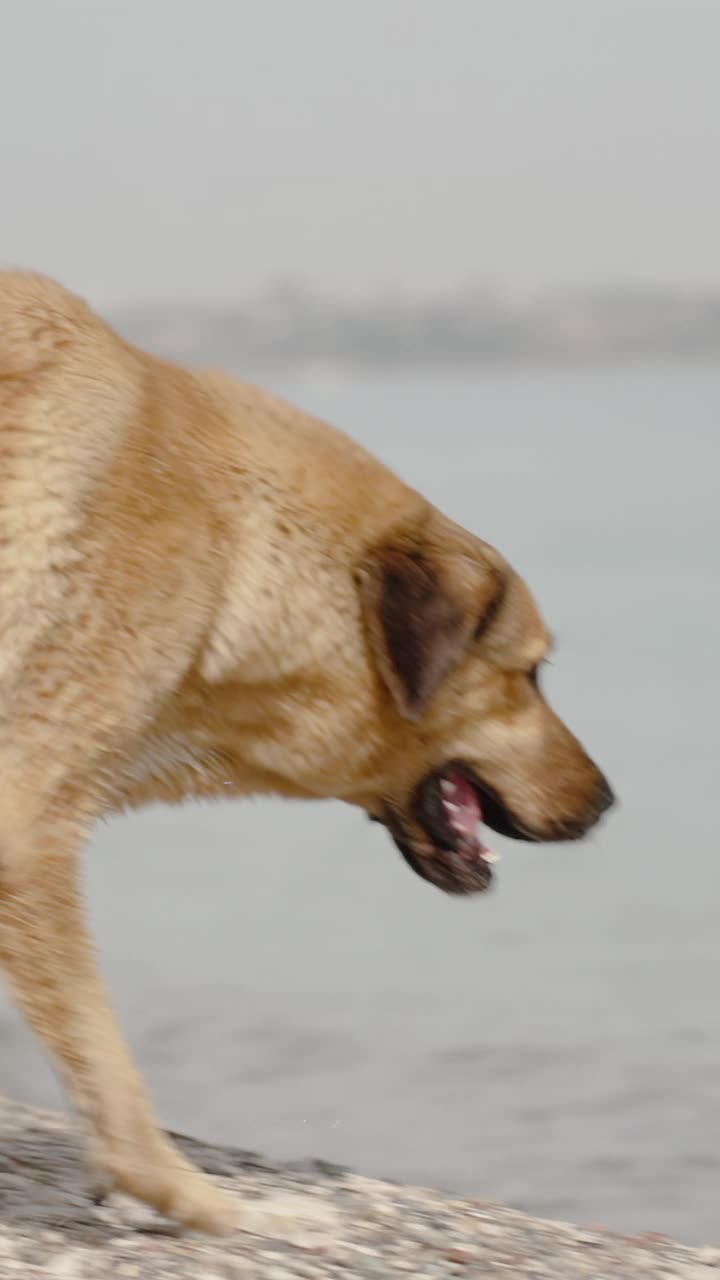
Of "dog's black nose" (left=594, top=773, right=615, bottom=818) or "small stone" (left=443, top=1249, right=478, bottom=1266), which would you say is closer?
"small stone" (left=443, top=1249, right=478, bottom=1266)

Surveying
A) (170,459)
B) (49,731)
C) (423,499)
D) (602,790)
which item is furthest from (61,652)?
(602,790)

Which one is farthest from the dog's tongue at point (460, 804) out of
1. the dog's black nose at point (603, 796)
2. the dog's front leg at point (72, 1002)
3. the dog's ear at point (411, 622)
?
the dog's front leg at point (72, 1002)

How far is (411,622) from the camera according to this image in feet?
18.6

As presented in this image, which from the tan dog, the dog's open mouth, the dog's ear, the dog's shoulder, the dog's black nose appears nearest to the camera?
the tan dog

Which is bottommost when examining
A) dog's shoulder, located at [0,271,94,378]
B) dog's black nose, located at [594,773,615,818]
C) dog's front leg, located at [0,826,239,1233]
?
dog's front leg, located at [0,826,239,1233]

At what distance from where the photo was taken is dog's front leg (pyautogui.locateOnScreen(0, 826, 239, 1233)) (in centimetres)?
514

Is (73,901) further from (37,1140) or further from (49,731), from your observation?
(37,1140)

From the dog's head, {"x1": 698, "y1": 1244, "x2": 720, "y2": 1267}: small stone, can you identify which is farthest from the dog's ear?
{"x1": 698, "y1": 1244, "x2": 720, "y2": 1267}: small stone

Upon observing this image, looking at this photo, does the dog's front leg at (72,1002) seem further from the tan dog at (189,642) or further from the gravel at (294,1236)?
the gravel at (294,1236)

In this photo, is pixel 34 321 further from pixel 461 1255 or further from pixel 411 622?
pixel 461 1255

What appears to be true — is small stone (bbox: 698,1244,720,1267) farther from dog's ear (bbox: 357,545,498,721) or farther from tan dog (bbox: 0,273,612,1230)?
dog's ear (bbox: 357,545,498,721)

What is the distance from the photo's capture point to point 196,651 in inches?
210

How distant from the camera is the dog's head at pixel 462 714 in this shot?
18.7 ft

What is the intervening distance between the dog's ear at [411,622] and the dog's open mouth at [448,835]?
0.46 metres
